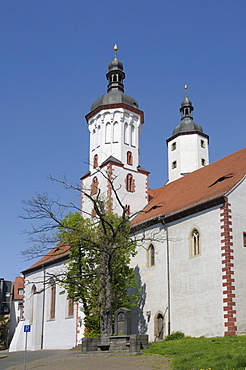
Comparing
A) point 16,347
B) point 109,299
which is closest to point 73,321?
point 16,347

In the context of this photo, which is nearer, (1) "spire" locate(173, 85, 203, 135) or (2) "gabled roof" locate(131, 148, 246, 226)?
(2) "gabled roof" locate(131, 148, 246, 226)

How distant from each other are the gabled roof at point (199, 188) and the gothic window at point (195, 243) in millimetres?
1447

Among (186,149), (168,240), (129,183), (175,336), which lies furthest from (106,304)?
(186,149)

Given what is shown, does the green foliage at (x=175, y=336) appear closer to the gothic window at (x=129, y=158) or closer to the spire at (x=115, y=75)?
the gothic window at (x=129, y=158)

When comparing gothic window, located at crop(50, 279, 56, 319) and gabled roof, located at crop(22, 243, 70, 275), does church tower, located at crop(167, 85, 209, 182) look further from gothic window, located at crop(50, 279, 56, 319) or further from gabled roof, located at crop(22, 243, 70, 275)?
gothic window, located at crop(50, 279, 56, 319)

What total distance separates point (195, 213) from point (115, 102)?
547 inches

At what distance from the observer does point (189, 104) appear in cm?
4631

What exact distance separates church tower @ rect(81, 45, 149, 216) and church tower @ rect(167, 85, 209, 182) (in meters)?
7.23

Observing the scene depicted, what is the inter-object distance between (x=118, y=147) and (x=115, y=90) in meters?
5.25

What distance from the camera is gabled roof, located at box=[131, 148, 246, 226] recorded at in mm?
25141

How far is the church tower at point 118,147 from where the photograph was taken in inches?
1345

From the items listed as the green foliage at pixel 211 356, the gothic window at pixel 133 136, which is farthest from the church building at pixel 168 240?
the green foliage at pixel 211 356

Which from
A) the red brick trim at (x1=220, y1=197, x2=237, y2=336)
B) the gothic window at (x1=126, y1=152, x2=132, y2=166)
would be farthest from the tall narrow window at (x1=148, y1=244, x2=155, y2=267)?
the gothic window at (x1=126, y1=152, x2=132, y2=166)

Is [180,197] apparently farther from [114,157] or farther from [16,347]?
[16,347]
